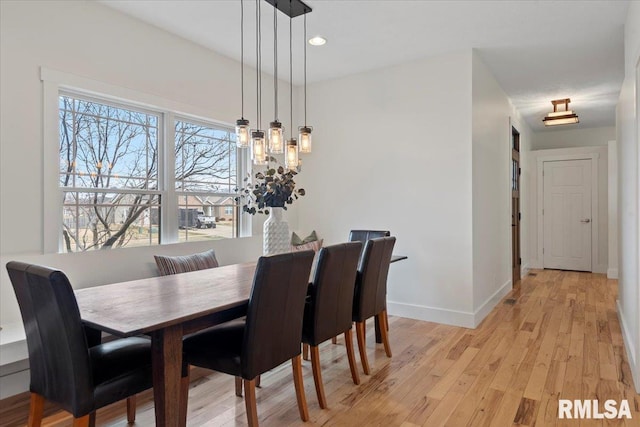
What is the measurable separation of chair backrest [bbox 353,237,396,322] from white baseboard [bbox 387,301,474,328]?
4.30 feet

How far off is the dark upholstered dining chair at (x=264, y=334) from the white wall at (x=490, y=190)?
247 cm

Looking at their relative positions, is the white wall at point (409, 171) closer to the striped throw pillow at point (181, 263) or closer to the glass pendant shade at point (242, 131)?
the striped throw pillow at point (181, 263)

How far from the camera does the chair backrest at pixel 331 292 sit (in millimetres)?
2287

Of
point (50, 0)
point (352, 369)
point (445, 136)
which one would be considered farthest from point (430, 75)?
point (50, 0)

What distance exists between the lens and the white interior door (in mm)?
7012

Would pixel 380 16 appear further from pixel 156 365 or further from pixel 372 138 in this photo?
pixel 156 365

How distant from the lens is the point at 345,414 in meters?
2.24

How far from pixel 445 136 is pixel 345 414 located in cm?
285

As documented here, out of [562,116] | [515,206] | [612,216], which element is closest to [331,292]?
[515,206]

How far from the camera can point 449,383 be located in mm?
2625

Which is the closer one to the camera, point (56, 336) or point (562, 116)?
point (56, 336)

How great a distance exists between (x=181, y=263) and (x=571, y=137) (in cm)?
780

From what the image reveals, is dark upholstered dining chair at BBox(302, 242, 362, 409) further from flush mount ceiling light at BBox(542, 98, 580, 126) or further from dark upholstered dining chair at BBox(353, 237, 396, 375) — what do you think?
flush mount ceiling light at BBox(542, 98, 580, 126)

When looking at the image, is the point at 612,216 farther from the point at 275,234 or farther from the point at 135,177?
the point at 135,177
